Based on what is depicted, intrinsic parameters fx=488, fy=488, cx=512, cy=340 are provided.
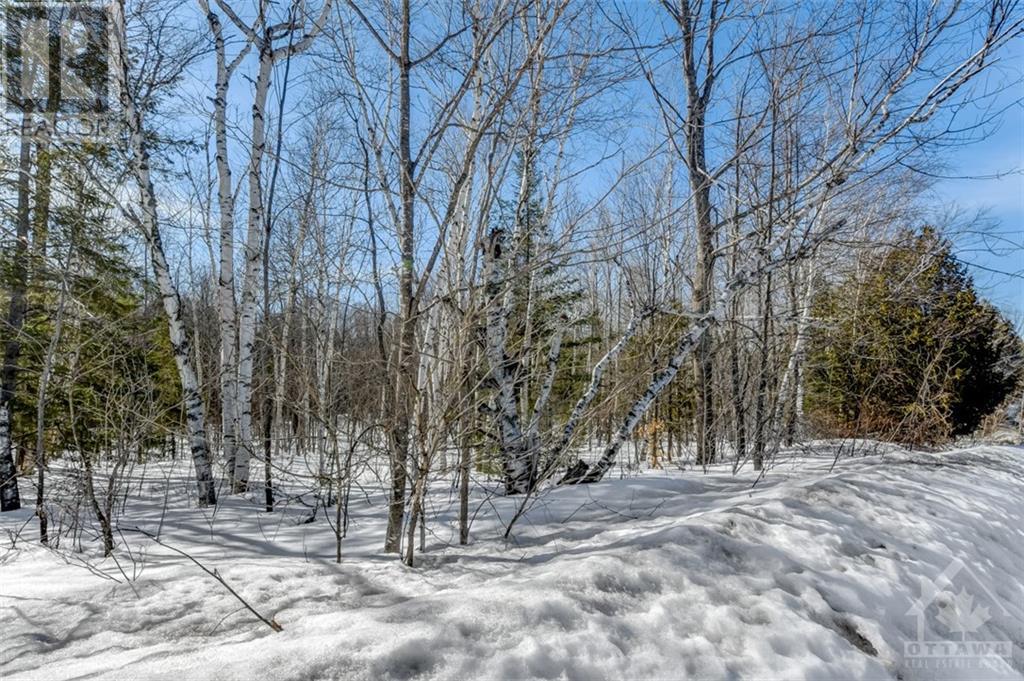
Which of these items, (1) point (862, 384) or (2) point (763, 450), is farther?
(1) point (862, 384)

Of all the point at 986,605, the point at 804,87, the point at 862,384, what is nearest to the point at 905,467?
the point at 986,605

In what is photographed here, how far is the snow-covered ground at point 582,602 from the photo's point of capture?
64.9 inches

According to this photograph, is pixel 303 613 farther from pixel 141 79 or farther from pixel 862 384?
pixel 862 384

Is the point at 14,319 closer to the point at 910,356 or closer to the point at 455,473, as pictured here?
the point at 455,473

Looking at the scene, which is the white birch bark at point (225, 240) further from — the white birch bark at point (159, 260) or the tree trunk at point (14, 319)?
the tree trunk at point (14, 319)

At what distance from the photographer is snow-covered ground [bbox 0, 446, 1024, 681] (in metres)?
1.65

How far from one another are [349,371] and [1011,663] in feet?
12.4

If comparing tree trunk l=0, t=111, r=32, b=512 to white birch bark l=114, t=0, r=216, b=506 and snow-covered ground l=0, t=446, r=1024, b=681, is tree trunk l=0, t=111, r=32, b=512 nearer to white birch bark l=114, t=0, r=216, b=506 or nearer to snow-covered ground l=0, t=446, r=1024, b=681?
white birch bark l=114, t=0, r=216, b=506

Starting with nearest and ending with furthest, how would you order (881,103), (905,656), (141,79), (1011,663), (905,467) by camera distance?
(905,656)
(1011,663)
(881,103)
(905,467)
(141,79)

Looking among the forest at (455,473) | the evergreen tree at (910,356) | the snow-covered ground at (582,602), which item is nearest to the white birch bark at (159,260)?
the forest at (455,473)

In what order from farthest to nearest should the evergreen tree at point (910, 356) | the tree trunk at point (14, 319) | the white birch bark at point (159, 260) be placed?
the evergreen tree at point (910, 356) → the tree trunk at point (14, 319) → the white birch bark at point (159, 260)

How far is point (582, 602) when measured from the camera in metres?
1.93

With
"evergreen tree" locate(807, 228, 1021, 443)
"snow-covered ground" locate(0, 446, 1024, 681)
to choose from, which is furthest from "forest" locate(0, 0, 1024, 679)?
"evergreen tree" locate(807, 228, 1021, 443)

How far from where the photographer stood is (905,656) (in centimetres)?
198
